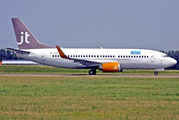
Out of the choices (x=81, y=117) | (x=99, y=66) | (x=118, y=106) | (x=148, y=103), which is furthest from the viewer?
(x=99, y=66)

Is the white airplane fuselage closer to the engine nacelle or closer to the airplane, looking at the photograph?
the airplane

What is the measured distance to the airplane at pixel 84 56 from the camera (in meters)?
42.3

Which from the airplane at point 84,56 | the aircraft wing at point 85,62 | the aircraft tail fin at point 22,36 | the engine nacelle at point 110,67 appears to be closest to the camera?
the aircraft wing at point 85,62

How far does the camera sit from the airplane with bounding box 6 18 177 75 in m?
42.3

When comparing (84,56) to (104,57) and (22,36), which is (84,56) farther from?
(22,36)

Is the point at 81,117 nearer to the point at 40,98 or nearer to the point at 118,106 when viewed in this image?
the point at 118,106

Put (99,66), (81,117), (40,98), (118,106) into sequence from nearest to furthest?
(81,117)
(118,106)
(40,98)
(99,66)

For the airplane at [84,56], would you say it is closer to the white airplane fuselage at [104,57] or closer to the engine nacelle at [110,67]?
the white airplane fuselage at [104,57]

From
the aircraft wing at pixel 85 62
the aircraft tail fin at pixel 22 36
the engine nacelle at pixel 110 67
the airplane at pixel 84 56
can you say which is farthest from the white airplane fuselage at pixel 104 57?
the engine nacelle at pixel 110 67

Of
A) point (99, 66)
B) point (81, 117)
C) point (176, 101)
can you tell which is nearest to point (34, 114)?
point (81, 117)

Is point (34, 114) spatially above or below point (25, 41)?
below

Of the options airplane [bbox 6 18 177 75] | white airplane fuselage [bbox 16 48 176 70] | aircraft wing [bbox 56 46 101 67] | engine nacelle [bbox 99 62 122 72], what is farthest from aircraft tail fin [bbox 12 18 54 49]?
engine nacelle [bbox 99 62 122 72]

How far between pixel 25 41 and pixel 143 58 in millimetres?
16996

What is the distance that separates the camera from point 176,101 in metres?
16.3
